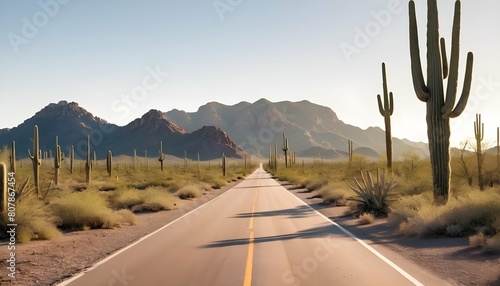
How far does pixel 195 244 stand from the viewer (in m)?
12.7

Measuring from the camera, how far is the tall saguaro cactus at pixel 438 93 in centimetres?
1656

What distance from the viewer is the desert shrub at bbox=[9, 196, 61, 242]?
13836 mm

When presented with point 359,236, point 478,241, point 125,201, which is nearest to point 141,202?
point 125,201

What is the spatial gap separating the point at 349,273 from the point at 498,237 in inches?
168

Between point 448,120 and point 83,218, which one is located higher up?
point 448,120

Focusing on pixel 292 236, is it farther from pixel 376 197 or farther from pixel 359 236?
pixel 376 197

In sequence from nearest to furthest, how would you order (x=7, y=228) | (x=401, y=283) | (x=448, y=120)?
(x=401, y=283) < (x=7, y=228) < (x=448, y=120)

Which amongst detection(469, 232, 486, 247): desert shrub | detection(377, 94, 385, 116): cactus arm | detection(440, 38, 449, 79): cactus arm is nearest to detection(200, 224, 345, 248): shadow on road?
detection(469, 232, 486, 247): desert shrub

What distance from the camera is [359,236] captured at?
1407 centimetres

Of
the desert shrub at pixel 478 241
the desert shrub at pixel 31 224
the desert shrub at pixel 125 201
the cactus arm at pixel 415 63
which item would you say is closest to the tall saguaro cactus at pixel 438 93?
the cactus arm at pixel 415 63

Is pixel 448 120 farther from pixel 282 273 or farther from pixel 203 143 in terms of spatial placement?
pixel 203 143

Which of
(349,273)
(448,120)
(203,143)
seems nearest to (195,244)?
(349,273)

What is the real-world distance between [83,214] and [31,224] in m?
3.04

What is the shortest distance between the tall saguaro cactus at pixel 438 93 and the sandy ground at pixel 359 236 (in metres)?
3.01
